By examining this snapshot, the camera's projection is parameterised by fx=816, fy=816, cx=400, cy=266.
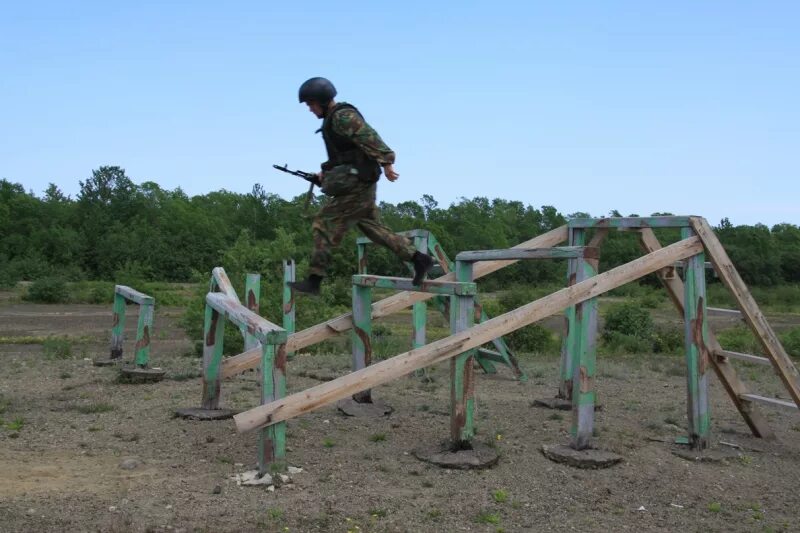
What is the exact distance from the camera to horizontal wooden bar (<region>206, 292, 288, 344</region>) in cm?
562

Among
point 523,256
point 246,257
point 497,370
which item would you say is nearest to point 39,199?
point 246,257

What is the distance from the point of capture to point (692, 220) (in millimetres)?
7164

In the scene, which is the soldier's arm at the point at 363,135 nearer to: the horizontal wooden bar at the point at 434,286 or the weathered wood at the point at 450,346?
the horizontal wooden bar at the point at 434,286

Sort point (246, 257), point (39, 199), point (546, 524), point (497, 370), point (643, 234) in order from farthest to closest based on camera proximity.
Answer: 1. point (39, 199)
2. point (246, 257)
3. point (497, 370)
4. point (643, 234)
5. point (546, 524)

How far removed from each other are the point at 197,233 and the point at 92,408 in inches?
2102

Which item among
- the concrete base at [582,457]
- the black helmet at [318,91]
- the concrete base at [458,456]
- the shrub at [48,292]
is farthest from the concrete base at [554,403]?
the shrub at [48,292]

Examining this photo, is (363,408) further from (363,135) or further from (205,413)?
(363,135)

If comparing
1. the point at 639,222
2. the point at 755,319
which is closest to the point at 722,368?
the point at 755,319

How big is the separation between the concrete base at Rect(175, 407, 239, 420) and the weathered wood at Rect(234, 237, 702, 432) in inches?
84.7

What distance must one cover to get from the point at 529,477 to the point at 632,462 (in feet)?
3.60

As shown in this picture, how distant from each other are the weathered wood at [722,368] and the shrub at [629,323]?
46.4ft

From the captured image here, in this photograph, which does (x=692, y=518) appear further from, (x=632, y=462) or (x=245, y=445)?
(x=245, y=445)

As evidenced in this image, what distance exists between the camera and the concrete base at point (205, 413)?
7.50 m

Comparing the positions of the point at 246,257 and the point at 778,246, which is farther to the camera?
the point at 778,246
